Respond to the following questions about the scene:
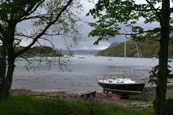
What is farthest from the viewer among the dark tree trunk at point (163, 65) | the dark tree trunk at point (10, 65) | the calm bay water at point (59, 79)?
the calm bay water at point (59, 79)

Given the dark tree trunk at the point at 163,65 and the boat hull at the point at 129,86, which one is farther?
the boat hull at the point at 129,86

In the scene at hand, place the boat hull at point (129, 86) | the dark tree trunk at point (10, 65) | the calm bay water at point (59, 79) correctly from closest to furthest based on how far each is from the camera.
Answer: the dark tree trunk at point (10, 65)
the boat hull at point (129, 86)
the calm bay water at point (59, 79)

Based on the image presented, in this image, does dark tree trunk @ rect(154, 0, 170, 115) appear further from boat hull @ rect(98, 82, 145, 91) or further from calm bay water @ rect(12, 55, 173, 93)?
boat hull @ rect(98, 82, 145, 91)

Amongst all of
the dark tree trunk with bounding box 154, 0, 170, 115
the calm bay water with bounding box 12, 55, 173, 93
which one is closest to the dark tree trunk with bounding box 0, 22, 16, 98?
the calm bay water with bounding box 12, 55, 173, 93

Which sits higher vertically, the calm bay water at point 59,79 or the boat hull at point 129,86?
the boat hull at point 129,86

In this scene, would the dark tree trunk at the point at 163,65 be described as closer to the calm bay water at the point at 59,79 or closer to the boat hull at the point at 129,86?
the calm bay water at the point at 59,79

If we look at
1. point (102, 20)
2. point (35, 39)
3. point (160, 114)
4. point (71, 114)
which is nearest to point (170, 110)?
point (160, 114)

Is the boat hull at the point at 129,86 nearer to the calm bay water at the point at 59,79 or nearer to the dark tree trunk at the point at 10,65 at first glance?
the calm bay water at the point at 59,79

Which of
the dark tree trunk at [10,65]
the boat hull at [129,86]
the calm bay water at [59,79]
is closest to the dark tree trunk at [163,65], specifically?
the calm bay water at [59,79]

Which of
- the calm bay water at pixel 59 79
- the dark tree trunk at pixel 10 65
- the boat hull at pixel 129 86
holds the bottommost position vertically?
the calm bay water at pixel 59 79

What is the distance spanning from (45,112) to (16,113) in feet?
3.75

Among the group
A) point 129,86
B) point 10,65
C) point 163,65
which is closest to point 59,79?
point 129,86

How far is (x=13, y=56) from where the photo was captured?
10.5 meters

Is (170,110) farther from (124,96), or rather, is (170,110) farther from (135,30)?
(124,96)
